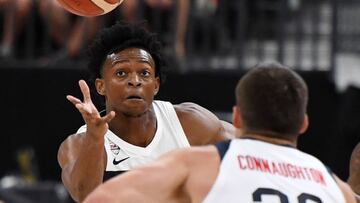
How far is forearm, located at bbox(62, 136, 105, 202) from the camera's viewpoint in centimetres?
560

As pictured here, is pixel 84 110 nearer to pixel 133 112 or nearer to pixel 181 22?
pixel 133 112

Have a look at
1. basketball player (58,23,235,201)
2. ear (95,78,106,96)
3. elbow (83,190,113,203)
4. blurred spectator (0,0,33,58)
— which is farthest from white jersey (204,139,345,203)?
blurred spectator (0,0,33,58)

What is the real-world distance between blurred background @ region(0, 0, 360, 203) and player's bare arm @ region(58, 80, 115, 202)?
406 centimetres

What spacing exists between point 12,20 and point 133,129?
4.94m

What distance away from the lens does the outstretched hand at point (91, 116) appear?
528 centimetres

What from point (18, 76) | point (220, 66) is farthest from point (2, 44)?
point (220, 66)

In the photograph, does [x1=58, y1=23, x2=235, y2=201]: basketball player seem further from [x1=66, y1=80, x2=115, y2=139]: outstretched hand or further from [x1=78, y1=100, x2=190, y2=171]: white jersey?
[x1=66, y1=80, x2=115, y2=139]: outstretched hand

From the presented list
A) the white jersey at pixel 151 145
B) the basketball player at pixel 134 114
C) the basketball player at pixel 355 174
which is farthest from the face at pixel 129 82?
the basketball player at pixel 355 174

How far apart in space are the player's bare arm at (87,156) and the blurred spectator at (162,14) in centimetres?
482

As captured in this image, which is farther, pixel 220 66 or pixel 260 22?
pixel 260 22

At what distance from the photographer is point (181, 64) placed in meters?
10.6

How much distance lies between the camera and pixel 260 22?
38.0 ft

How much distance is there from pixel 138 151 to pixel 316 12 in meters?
5.48

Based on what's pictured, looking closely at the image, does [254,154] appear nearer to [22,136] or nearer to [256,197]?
[256,197]
